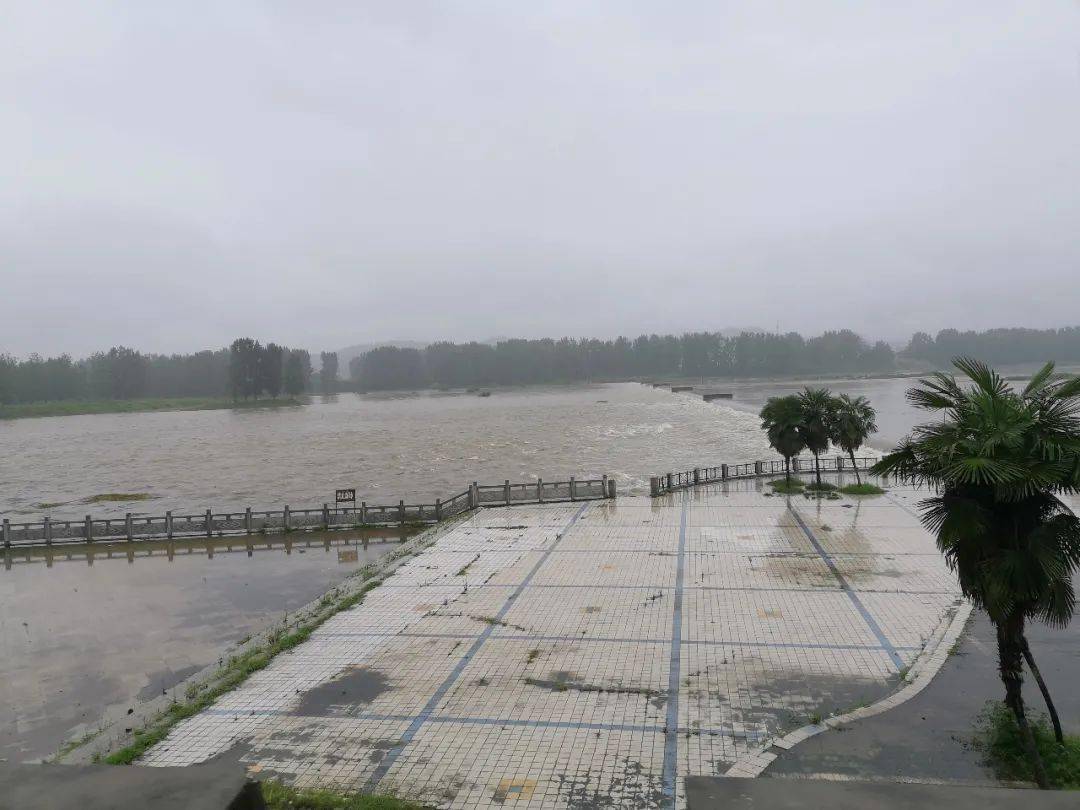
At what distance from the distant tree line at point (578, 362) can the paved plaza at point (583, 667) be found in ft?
530

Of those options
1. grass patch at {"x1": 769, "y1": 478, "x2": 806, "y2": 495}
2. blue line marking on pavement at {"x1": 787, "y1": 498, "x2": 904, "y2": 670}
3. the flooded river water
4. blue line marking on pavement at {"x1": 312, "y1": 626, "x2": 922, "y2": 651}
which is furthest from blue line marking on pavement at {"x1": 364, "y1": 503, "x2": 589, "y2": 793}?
grass patch at {"x1": 769, "y1": 478, "x2": 806, "y2": 495}

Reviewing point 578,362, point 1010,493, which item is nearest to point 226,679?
point 1010,493

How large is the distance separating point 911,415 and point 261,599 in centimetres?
7395

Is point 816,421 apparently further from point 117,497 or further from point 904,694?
point 117,497

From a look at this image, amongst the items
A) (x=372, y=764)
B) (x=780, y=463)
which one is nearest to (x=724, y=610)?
(x=372, y=764)

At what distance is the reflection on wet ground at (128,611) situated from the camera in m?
12.2

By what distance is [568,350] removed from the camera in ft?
622

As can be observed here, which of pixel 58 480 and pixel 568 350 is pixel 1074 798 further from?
pixel 568 350

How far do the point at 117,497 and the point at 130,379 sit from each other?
107818 mm

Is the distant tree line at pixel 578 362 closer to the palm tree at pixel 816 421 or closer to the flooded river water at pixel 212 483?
the flooded river water at pixel 212 483

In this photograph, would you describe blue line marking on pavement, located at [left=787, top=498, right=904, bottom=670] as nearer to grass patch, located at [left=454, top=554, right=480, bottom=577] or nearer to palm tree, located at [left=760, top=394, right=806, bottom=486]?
palm tree, located at [left=760, top=394, right=806, bottom=486]

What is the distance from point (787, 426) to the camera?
29.7 meters

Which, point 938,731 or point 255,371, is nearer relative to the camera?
point 938,731

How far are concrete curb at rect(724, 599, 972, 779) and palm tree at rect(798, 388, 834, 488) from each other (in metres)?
15.5
